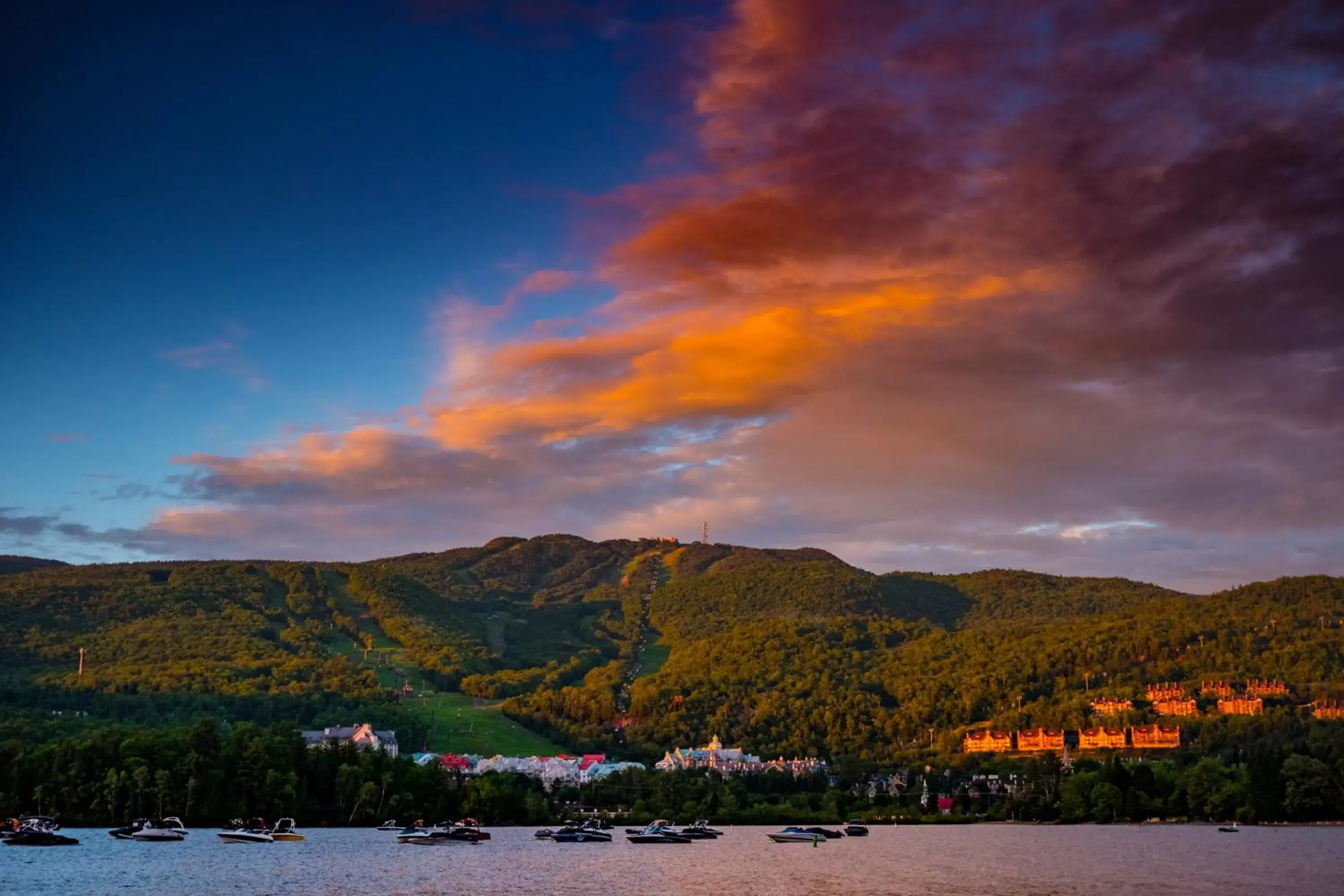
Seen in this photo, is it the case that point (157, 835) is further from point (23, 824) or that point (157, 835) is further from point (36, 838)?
point (23, 824)

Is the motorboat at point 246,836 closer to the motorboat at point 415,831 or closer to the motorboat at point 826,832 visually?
the motorboat at point 415,831

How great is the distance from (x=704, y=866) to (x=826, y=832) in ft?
187

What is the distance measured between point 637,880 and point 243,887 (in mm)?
28086

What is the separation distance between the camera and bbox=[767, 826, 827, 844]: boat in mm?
152875

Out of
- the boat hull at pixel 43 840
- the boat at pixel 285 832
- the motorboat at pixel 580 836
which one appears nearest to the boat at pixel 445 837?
the motorboat at pixel 580 836

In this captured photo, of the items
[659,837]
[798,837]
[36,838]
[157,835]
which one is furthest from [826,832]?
[36,838]

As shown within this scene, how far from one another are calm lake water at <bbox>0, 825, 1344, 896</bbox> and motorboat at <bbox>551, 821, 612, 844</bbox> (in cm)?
206

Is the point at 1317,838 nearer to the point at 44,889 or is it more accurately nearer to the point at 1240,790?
the point at 1240,790

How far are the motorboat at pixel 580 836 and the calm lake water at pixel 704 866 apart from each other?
6.75ft

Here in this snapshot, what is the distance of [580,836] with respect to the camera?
147 m

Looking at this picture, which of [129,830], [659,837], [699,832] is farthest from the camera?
[699,832]

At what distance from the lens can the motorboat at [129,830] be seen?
443 feet

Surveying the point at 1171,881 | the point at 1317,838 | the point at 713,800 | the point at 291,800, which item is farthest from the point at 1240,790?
the point at 291,800

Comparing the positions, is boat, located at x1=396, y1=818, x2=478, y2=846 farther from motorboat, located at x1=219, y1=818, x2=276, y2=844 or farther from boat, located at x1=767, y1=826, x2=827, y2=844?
boat, located at x1=767, y1=826, x2=827, y2=844
